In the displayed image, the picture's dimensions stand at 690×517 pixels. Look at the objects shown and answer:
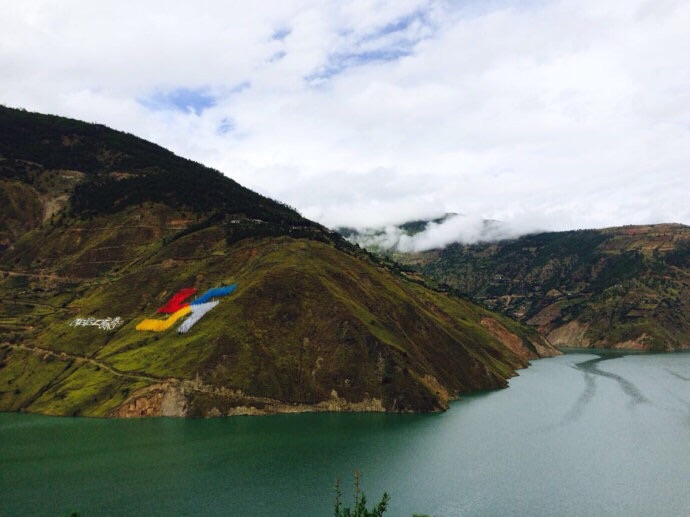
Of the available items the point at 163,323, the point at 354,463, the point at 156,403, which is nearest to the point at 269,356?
the point at 156,403

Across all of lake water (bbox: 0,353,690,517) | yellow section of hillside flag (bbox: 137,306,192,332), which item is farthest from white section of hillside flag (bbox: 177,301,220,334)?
lake water (bbox: 0,353,690,517)

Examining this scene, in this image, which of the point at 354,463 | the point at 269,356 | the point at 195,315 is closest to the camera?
the point at 354,463

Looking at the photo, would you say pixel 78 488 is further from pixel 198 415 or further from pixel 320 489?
pixel 198 415

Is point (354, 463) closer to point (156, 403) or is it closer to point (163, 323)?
point (156, 403)

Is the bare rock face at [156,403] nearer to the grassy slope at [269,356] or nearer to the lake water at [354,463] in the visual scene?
the grassy slope at [269,356]

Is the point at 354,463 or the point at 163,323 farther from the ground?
the point at 163,323
